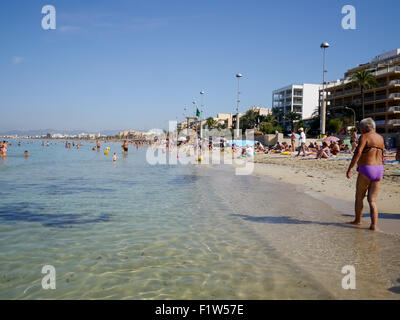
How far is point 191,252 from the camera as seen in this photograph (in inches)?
181

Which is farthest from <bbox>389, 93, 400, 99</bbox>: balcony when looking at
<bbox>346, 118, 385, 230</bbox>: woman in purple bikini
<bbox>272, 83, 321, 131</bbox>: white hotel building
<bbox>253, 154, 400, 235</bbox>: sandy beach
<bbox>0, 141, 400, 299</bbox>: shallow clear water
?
<bbox>346, 118, 385, 230</bbox>: woman in purple bikini

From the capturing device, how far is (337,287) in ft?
11.0

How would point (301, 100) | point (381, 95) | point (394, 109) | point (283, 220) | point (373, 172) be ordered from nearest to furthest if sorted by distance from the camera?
point (373, 172)
point (283, 220)
point (394, 109)
point (381, 95)
point (301, 100)

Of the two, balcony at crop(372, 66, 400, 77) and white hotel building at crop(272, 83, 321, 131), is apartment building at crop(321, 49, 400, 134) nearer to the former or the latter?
balcony at crop(372, 66, 400, 77)

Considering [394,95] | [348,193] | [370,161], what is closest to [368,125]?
[370,161]

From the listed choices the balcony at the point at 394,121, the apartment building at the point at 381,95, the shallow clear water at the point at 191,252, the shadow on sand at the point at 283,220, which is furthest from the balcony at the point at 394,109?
the shadow on sand at the point at 283,220

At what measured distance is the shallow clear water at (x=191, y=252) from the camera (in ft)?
11.2

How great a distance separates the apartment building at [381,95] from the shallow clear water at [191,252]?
49821mm

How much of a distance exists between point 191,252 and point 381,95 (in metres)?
58.1

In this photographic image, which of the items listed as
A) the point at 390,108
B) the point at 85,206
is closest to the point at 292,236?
the point at 85,206

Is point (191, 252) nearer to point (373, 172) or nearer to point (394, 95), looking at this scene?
point (373, 172)

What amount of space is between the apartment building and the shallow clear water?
49821mm

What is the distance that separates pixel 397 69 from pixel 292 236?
181 ft

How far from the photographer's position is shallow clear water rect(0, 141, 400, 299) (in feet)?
11.2
